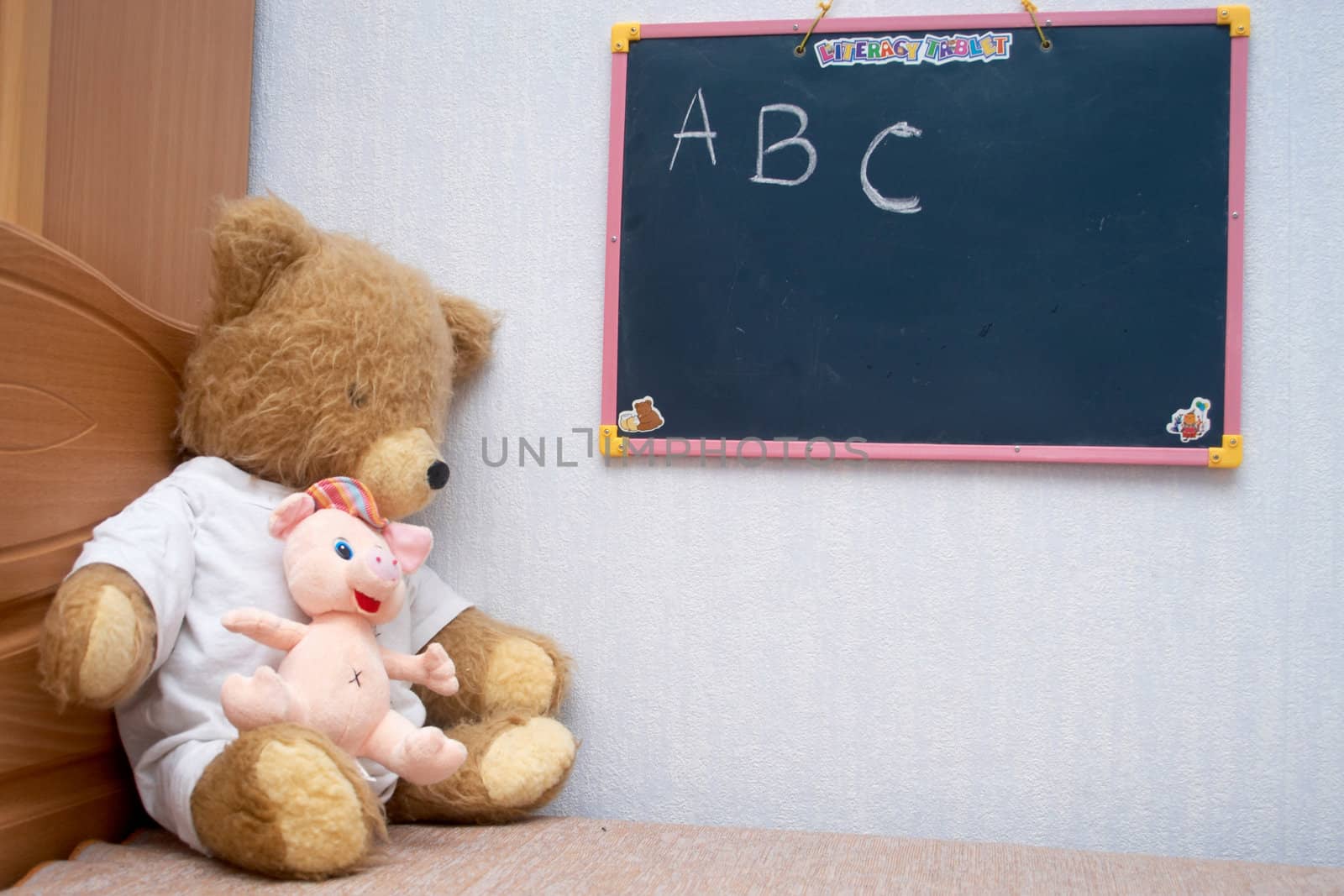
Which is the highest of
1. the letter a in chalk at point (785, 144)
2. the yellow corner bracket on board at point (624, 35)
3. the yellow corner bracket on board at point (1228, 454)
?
the yellow corner bracket on board at point (624, 35)

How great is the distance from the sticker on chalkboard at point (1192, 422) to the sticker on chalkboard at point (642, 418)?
688 mm

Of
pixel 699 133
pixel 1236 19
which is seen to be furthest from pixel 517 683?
pixel 1236 19

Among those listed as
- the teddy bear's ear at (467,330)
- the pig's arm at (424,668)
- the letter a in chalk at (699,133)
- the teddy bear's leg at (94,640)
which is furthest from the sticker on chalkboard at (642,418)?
the teddy bear's leg at (94,640)

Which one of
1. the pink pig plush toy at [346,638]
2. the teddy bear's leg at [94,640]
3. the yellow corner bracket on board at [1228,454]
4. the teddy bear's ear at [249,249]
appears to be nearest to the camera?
the teddy bear's leg at [94,640]

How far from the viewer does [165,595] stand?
1.21 m

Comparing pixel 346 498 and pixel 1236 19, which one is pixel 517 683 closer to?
pixel 346 498

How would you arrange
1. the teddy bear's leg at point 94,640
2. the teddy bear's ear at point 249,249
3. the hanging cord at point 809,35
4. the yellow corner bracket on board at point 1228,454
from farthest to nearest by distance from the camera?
the hanging cord at point 809,35, the yellow corner bracket on board at point 1228,454, the teddy bear's ear at point 249,249, the teddy bear's leg at point 94,640

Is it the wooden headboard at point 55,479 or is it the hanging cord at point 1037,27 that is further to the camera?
the hanging cord at point 1037,27

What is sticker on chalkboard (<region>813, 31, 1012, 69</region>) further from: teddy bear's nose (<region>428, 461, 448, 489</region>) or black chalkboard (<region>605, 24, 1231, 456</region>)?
teddy bear's nose (<region>428, 461, 448, 489</region>)

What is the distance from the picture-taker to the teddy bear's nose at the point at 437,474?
1.39 meters

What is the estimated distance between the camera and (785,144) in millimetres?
1584

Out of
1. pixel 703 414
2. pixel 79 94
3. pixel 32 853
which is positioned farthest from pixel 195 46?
pixel 32 853

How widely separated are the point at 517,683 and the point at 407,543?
0.92 feet

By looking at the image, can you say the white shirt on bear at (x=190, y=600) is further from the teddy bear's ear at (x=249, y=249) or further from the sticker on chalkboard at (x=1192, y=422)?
the sticker on chalkboard at (x=1192, y=422)
